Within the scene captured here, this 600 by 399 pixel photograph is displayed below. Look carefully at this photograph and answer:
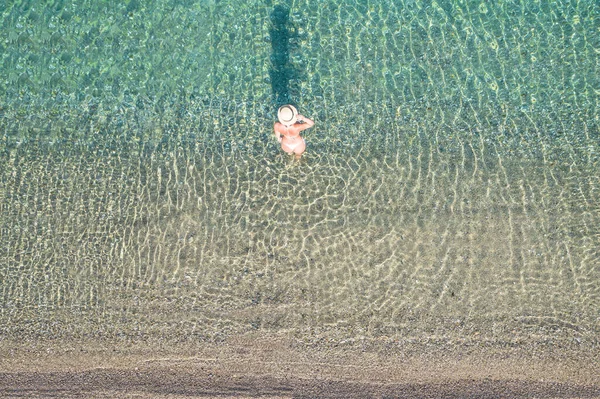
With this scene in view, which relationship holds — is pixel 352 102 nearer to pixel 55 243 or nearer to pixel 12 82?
pixel 55 243

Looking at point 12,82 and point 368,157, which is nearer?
point 368,157

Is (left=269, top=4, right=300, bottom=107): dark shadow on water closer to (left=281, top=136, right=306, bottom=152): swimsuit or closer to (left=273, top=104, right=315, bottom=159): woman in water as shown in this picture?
(left=273, top=104, right=315, bottom=159): woman in water

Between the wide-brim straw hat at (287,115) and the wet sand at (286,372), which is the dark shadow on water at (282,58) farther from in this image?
the wet sand at (286,372)

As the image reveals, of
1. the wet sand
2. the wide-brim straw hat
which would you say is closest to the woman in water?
the wide-brim straw hat

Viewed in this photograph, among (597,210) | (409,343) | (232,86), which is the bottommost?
(409,343)

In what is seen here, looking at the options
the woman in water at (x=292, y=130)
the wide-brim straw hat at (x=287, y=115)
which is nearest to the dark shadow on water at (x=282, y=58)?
the woman in water at (x=292, y=130)

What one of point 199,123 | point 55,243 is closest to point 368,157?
point 199,123

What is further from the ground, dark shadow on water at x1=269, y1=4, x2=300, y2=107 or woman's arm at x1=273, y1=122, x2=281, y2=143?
dark shadow on water at x1=269, y1=4, x2=300, y2=107
